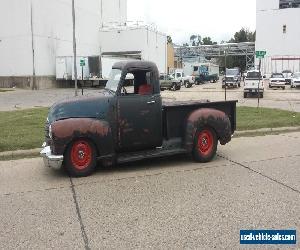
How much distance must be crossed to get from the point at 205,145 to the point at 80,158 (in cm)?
262

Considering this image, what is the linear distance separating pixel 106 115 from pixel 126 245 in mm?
3473

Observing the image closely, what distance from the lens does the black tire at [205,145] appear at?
8.63 metres

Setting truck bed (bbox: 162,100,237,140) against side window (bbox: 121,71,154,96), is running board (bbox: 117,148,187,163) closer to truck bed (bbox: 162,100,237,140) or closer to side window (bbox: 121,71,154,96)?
truck bed (bbox: 162,100,237,140)

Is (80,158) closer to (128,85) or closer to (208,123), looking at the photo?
(128,85)

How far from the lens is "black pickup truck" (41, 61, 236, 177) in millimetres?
7574

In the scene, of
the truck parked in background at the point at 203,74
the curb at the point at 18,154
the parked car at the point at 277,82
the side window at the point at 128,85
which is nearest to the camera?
the side window at the point at 128,85

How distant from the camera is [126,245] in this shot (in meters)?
4.70

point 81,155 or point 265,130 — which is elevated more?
point 81,155

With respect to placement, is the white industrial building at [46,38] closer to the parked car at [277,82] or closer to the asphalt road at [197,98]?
the asphalt road at [197,98]

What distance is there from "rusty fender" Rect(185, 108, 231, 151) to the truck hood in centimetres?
173

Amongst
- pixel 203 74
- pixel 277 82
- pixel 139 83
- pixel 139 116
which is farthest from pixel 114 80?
pixel 203 74

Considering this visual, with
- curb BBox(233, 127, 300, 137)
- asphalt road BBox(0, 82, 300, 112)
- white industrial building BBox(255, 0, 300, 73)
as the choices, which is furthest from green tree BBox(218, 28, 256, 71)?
curb BBox(233, 127, 300, 137)

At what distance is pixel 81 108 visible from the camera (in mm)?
7699

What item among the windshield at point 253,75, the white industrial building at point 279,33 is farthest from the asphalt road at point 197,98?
the white industrial building at point 279,33
